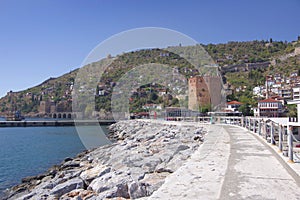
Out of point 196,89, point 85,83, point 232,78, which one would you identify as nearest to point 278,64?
point 232,78

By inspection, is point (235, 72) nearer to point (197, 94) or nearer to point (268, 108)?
point (268, 108)

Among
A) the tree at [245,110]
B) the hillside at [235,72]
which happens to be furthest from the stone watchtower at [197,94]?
the hillside at [235,72]

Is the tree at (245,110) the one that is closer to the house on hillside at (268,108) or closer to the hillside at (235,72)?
the house on hillside at (268,108)

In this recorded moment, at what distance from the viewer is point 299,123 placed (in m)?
21.2

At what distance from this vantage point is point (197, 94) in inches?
1709

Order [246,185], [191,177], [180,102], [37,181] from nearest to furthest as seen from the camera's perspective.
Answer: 1. [246,185]
2. [191,177]
3. [37,181]
4. [180,102]

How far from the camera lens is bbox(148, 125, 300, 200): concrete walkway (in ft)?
11.7

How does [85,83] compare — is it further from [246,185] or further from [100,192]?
[246,185]

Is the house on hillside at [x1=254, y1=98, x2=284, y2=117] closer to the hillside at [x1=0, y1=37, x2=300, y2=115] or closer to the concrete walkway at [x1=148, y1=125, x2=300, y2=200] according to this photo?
the hillside at [x1=0, y1=37, x2=300, y2=115]

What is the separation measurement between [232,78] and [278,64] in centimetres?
2320

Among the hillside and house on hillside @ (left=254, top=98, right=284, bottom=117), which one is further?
the hillside

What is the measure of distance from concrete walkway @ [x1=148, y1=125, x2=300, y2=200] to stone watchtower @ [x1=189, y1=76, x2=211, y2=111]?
37.1 metres

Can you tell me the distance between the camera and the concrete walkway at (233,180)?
357 cm

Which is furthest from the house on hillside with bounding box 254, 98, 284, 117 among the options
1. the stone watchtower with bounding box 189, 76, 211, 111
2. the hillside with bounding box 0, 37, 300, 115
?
the stone watchtower with bounding box 189, 76, 211, 111
